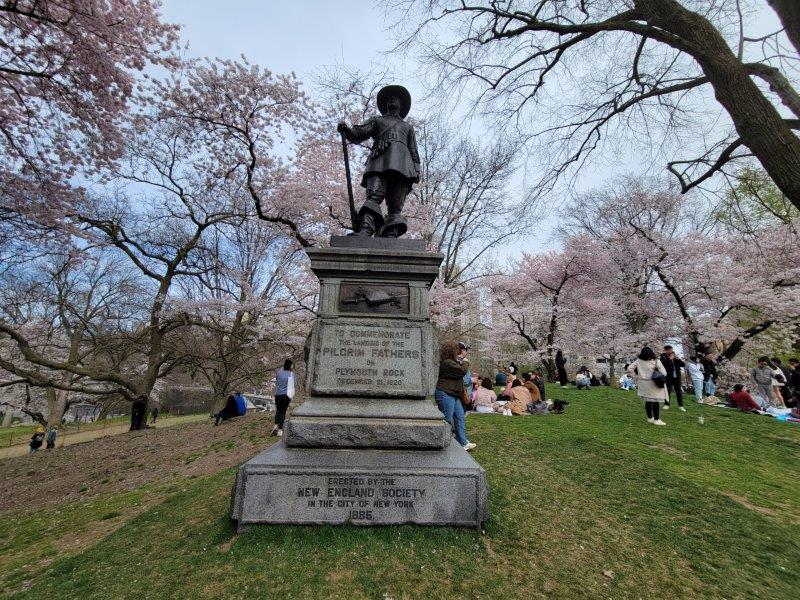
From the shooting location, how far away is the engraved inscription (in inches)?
178

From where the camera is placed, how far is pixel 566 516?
412cm

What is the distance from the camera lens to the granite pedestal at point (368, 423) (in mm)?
3484

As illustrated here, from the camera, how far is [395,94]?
586 centimetres

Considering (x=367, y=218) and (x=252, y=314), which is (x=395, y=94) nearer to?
(x=367, y=218)

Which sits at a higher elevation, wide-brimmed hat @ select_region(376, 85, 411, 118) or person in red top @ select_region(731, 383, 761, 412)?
wide-brimmed hat @ select_region(376, 85, 411, 118)

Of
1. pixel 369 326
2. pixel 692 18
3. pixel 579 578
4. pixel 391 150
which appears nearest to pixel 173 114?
pixel 391 150

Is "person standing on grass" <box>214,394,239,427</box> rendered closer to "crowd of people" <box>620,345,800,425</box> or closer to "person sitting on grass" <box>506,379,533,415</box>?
"person sitting on grass" <box>506,379,533,415</box>

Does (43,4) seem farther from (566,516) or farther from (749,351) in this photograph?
(749,351)

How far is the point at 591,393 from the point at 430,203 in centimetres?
1234

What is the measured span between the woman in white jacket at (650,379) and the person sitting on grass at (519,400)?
326 cm

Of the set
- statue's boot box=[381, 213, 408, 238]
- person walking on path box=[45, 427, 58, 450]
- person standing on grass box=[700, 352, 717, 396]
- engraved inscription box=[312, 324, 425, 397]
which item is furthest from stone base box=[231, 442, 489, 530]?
person walking on path box=[45, 427, 58, 450]

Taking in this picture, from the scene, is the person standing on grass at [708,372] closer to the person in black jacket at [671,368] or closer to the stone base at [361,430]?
the person in black jacket at [671,368]

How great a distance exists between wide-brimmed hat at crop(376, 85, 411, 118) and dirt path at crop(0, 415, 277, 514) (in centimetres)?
693

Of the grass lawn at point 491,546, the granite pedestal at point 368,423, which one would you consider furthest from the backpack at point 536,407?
the granite pedestal at point 368,423
